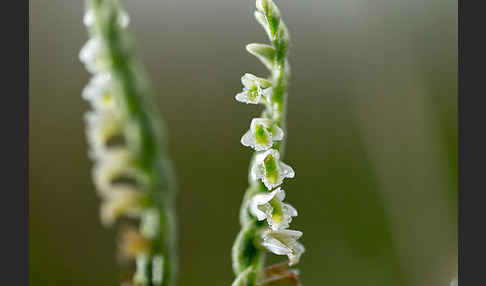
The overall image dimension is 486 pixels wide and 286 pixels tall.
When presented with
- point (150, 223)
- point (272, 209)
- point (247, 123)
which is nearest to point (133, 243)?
point (150, 223)

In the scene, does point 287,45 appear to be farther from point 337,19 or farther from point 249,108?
point 249,108

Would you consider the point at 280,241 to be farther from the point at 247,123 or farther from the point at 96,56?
the point at 247,123

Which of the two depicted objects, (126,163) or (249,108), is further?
(249,108)

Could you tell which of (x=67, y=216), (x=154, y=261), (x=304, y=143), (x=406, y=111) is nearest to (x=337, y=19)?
(x=406, y=111)

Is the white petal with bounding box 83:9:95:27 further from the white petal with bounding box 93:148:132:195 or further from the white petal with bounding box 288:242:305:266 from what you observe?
the white petal with bounding box 288:242:305:266

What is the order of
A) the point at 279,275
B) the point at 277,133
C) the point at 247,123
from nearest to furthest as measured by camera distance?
the point at 277,133 < the point at 279,275 < the point at 247,123

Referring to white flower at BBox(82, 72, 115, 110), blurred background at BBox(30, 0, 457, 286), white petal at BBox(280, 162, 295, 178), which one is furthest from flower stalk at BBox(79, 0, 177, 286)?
blurred background at BBox(30, 0, 457, 286)

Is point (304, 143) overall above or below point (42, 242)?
above
